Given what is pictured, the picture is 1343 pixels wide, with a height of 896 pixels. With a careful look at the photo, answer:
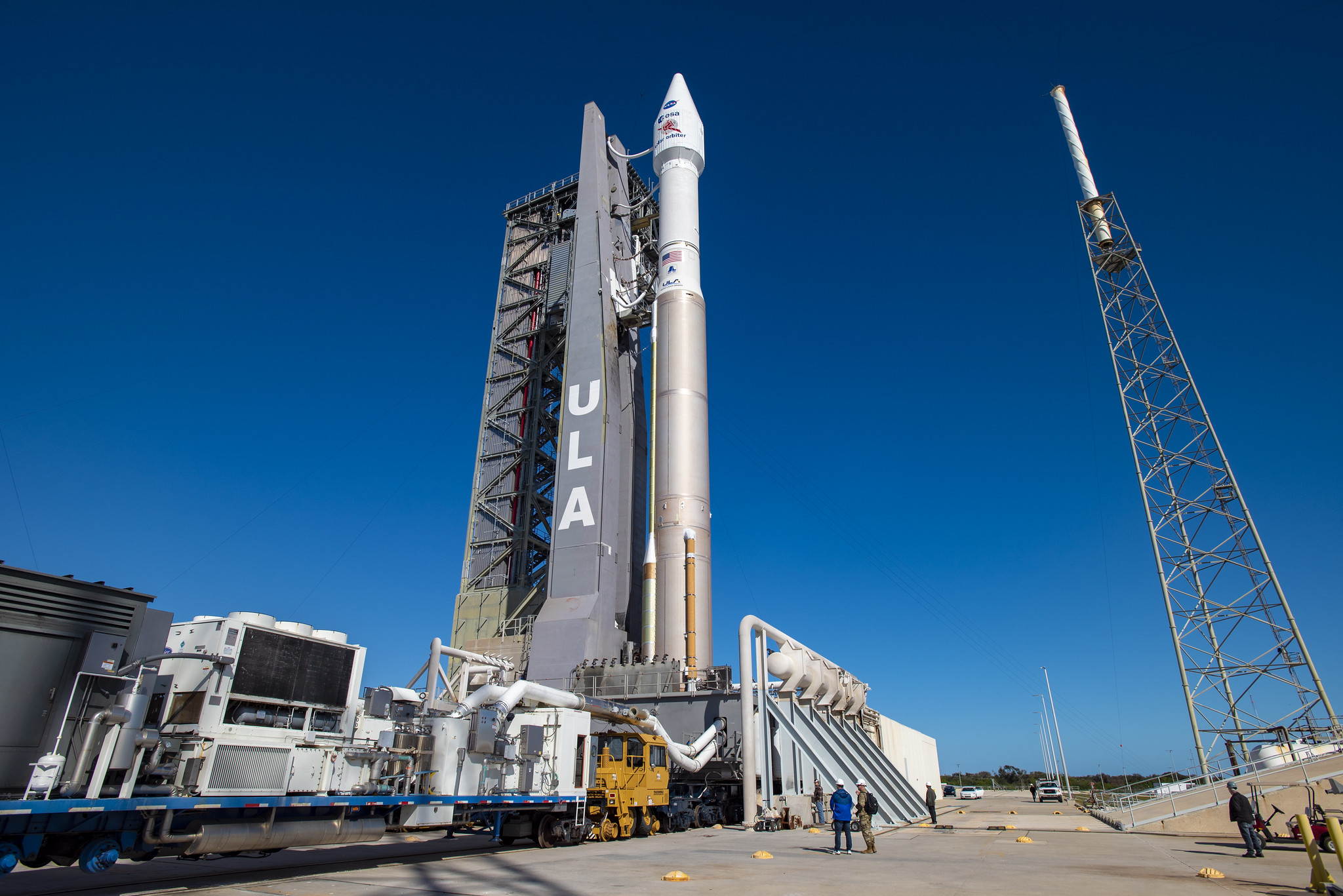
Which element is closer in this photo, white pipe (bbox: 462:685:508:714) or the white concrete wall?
white pipe (bbox: 462:685:508:714)

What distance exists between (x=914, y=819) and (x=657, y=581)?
41.8ft

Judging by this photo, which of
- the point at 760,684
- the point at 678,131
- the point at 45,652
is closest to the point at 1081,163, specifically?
the point at 678,131

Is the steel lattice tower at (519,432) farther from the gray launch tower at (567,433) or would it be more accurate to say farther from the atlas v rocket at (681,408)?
the atlas v rocket at (681,408)

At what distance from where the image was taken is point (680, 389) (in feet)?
114

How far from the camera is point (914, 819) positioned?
83.1 feet

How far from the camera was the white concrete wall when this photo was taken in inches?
1588

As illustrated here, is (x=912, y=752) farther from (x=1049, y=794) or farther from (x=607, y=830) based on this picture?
(x=607, y=830)

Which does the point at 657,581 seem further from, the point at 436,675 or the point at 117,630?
the point at 117,630

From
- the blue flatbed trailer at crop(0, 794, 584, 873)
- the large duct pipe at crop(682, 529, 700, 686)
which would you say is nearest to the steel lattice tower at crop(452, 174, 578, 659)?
the large duct pipe at crop(682, 529, 700, 686)

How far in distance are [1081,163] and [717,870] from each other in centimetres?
4075

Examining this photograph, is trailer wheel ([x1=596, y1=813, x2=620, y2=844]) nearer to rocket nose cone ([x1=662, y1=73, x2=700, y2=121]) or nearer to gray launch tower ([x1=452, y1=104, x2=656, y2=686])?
gray launch tower ([x1=452, y1=104, x2=656, y2=686])

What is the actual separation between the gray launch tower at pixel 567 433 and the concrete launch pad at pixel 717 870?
13.4 metres

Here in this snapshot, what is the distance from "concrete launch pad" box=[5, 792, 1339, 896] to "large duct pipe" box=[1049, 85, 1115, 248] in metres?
30.9

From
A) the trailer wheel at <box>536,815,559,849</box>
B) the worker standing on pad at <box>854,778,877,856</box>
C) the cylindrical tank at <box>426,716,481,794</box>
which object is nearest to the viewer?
the cylindrical tank at <box>426,716,481,794</box>
